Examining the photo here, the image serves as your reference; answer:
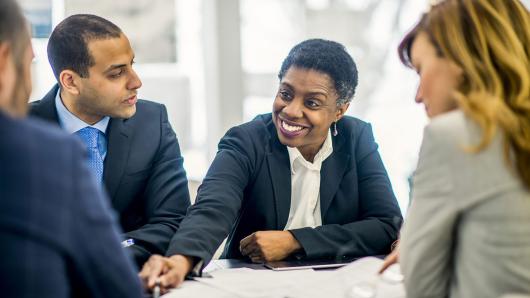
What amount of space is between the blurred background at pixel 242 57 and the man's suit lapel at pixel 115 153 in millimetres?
1132

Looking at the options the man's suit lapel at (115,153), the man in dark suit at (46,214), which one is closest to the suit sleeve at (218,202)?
the man's suit lapel at (115,153)

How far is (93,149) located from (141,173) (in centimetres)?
18

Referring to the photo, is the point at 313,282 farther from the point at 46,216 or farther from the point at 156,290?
the point at 46,216

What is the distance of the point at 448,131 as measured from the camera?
4.75ft

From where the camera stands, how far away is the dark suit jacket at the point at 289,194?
2285mm

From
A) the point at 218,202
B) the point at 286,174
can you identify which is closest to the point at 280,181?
the point at 286,174

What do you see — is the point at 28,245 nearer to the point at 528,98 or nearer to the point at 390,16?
the point at 528,98

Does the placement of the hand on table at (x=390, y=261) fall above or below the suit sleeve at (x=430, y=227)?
below

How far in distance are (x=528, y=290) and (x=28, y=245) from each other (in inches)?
38.0

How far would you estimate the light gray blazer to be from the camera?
1.44m

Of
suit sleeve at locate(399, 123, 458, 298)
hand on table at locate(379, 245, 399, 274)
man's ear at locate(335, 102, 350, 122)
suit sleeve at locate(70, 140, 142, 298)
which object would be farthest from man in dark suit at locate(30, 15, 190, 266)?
suit sleeve at locate(70, 140, 142, 298)

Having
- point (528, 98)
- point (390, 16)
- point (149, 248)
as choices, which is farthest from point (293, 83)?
point (390, 16)

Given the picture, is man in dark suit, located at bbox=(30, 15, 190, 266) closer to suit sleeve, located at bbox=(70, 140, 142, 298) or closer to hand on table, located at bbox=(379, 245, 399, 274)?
hand on table, located at bbox=(379, 245, 399, 274)

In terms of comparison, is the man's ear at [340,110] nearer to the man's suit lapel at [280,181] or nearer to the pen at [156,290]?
the man's suit lapel at [280,181]
